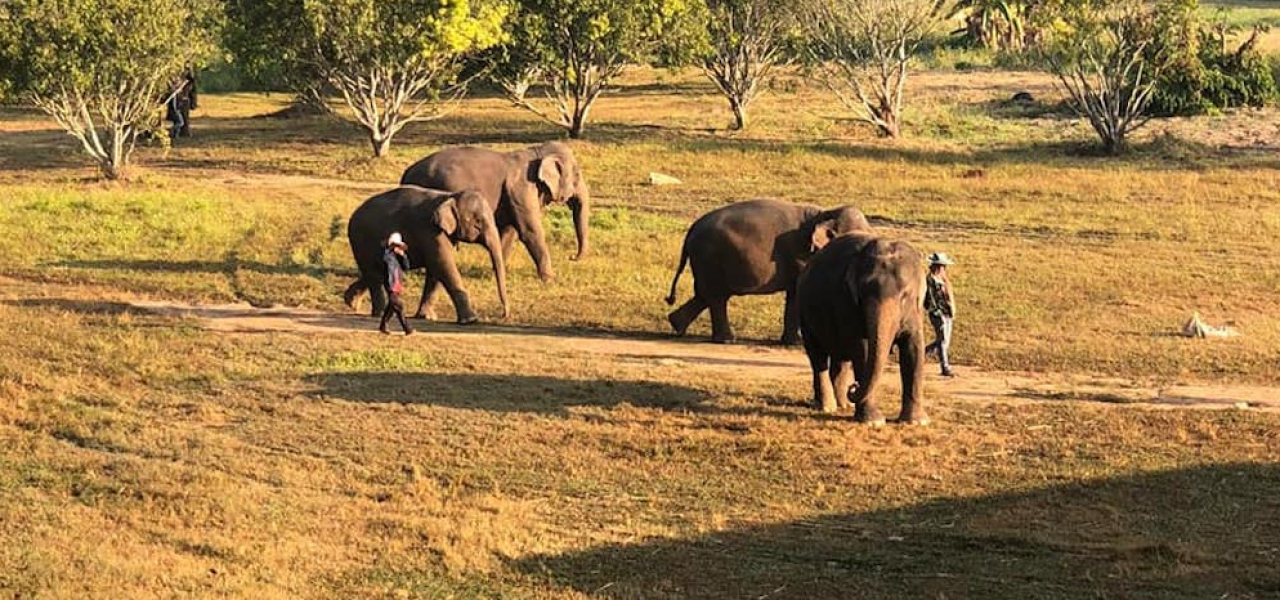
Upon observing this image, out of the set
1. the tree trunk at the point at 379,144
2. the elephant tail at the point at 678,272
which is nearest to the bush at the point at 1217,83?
the tree trunk at the point at 379,144

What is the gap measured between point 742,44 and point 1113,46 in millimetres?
9576

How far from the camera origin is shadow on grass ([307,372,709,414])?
16.2 metres

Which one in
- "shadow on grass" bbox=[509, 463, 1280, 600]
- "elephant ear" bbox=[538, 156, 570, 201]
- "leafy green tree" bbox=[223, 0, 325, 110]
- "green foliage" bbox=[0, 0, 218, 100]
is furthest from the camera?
"leafy green tree" bbox=[223, 0, 325, 110]

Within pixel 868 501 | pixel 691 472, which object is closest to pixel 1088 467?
pixel 868 501

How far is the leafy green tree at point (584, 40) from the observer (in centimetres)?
3822

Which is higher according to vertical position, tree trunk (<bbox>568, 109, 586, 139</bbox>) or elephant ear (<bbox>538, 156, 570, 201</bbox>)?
elephant ear (<bbox>538, 156, 570, 201</bbox>)

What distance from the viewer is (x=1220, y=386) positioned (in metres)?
17.6

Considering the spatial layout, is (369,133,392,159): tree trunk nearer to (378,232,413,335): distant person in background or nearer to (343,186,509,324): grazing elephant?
(343,186,509,324): grazing elephant

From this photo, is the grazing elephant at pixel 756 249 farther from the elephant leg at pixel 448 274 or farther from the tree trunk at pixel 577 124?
the tree trunk at pixel 577 124

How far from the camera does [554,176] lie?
25.0 m

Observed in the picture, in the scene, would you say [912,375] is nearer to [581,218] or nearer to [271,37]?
[581,218]

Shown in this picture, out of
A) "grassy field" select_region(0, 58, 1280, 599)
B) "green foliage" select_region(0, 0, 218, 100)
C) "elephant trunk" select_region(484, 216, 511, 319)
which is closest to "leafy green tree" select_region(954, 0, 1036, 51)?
"grassy field" select_region(0, 58, 1280, 599)

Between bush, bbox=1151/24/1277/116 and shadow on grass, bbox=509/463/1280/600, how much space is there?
3074cm

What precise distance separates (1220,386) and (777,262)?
5.30 m
